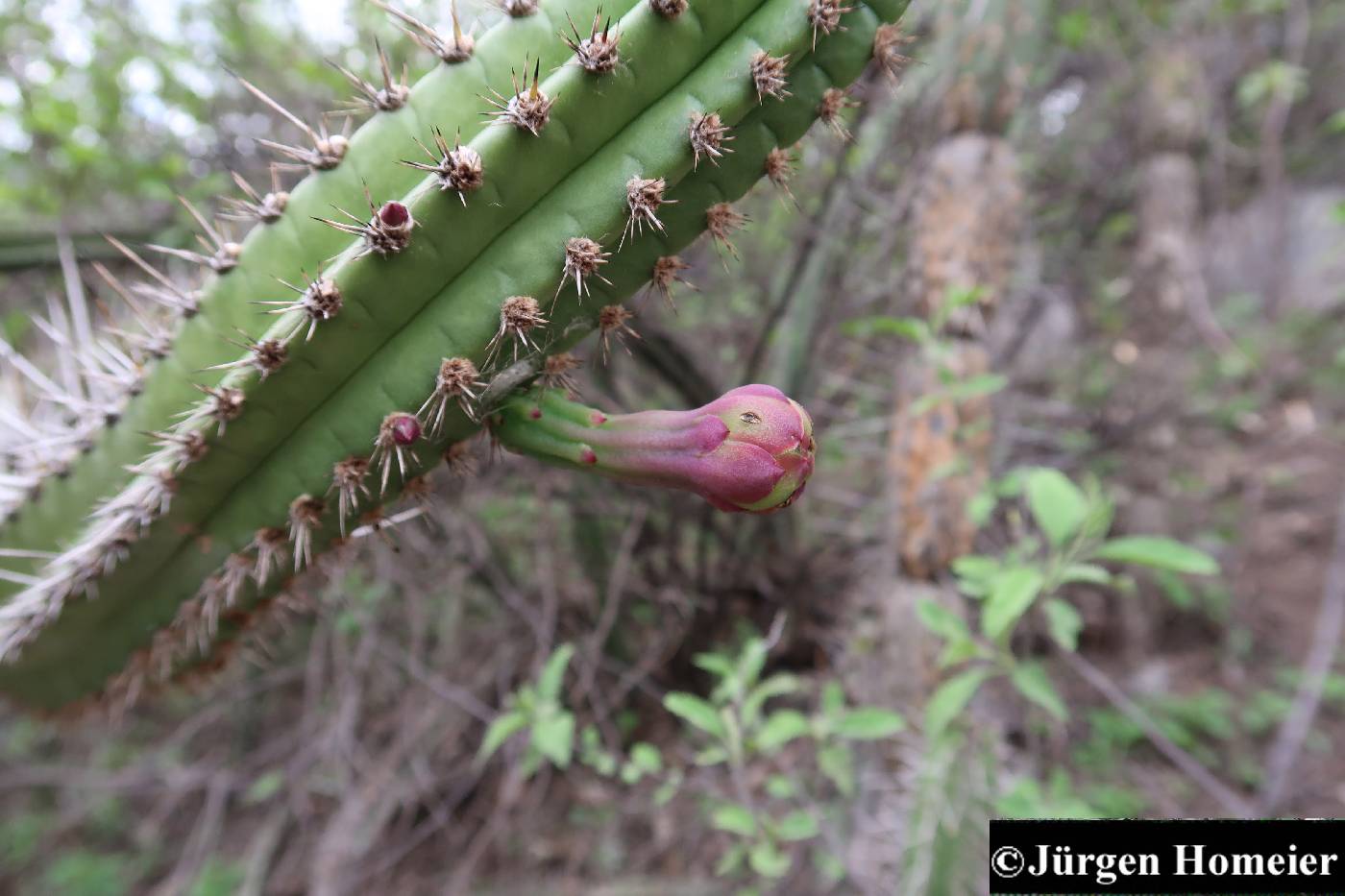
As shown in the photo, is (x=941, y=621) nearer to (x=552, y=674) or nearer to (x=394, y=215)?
(x=552, y=674)

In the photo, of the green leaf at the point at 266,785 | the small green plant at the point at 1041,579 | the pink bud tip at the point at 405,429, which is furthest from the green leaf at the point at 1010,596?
the green leaf at the point at 266,785

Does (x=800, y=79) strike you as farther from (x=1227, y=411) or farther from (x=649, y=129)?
(x=1227, y=411)

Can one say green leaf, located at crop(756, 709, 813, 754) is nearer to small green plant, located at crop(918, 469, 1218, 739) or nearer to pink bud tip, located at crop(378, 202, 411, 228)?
small green plant, located at crop(918, 469, 1218, 739)

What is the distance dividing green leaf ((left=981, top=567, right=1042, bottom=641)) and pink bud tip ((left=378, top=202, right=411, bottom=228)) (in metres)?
1.16

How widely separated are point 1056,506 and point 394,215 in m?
1.37

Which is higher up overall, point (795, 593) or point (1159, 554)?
point (795, 593)

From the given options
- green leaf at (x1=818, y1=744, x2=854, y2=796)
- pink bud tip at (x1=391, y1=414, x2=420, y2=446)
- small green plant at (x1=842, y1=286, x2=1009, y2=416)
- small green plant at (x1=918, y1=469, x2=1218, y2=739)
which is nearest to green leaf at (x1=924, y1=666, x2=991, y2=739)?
small green plant at (x1=918, y1=469, x2=1218, y2=739)

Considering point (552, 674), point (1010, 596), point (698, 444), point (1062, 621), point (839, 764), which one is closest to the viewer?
point (698, 444)

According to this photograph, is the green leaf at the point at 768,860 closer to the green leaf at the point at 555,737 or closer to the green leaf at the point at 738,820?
the green leaf at the point at 738,820

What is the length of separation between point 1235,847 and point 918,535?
1.02 metres

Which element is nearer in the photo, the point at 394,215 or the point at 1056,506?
the point at 394,215

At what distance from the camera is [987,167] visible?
2184 millimetres

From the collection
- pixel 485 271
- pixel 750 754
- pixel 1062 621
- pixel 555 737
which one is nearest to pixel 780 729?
pixel 750 754

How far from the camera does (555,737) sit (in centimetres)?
156
